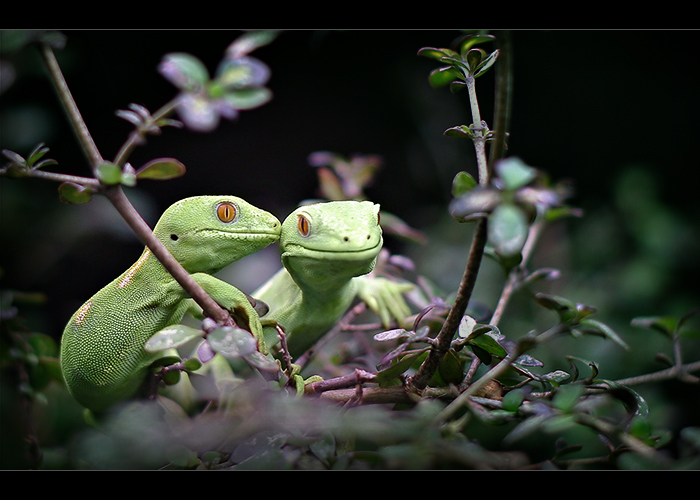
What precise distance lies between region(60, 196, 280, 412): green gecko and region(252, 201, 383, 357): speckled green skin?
0.26 feet

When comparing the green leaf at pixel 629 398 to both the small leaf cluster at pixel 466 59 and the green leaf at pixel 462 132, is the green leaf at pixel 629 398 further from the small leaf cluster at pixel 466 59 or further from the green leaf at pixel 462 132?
the small leaf cluster at pixel 466 59

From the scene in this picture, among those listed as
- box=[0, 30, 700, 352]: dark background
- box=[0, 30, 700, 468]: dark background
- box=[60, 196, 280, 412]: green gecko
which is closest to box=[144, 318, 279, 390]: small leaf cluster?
box=[60, 196, 280, 412]: green gecko

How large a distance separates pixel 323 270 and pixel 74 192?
649 mm

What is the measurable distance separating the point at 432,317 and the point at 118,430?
0.75m

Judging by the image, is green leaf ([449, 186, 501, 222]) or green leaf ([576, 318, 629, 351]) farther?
green leaf ([576, 318, 629, 351])

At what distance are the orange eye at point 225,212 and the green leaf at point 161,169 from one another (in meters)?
0.44

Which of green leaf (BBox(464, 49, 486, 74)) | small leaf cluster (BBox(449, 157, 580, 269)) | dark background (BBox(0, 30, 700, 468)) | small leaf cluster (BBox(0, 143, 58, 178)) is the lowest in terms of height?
dark background (BBox(0, 30, 700, 468))

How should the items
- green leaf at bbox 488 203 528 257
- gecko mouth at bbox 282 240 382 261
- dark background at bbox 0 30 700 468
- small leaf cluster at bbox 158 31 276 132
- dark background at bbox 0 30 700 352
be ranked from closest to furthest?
green leaf at bbox 488 203 528 257 → small leaf cluster at bbox 158 31 276 132 → gecko mouth at bbox 282 240 382 261 → dark background at bbox 0 30 700 468 → dark background at bbox 0 30 700 352

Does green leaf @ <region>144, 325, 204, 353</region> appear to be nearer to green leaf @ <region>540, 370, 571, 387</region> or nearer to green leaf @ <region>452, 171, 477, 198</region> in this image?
green leaf @ <region>452, 171, 477, 198</region>

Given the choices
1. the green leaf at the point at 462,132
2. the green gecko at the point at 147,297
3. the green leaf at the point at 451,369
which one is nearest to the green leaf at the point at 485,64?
the green leaf at the point at 462,132

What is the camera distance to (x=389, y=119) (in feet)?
11.4

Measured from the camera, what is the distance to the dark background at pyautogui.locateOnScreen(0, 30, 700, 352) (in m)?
2.90

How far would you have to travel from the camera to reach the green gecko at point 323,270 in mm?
1277

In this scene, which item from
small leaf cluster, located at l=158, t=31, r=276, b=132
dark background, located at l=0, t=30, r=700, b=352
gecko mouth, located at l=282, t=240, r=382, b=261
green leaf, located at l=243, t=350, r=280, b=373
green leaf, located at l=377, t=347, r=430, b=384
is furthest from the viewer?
dark background, located at l=0, t=30, r=700, b=352
